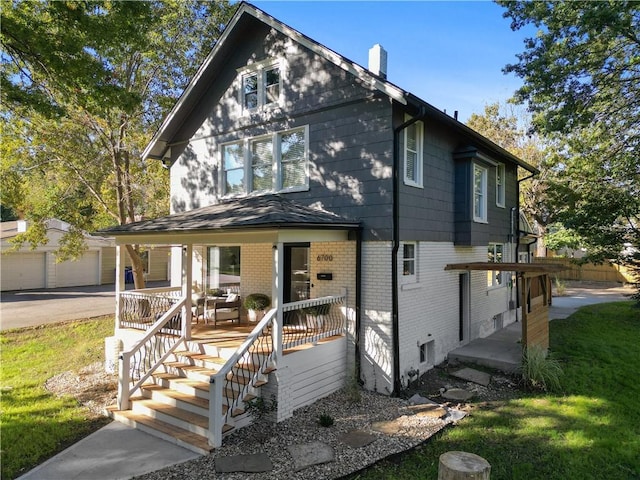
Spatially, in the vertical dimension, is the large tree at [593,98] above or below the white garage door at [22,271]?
above

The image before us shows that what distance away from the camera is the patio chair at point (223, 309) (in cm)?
1065

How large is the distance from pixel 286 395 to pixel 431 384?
3.80m

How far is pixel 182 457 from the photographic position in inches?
241

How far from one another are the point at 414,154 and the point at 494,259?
731 cm

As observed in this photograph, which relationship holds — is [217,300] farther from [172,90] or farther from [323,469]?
[172,90]

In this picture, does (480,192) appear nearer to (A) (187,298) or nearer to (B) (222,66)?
(B) (222,66)

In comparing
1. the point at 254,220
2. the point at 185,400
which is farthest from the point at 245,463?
the point at 254,220

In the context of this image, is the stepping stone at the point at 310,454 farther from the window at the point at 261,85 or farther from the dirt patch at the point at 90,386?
the window at the point at 261,85

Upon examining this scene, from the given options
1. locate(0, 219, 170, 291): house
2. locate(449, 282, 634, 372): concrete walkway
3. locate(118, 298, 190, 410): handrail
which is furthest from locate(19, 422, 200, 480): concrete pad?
locate(0, 219, 170, 291): house

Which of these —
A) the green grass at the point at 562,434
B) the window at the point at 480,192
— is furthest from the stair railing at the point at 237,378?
the window at the point at 480,192

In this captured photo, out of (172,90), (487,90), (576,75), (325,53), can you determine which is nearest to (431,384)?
(325,53)

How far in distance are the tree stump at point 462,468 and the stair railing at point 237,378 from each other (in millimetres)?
3973

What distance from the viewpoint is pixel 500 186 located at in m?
15.1

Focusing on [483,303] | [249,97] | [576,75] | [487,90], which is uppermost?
[487,90]
